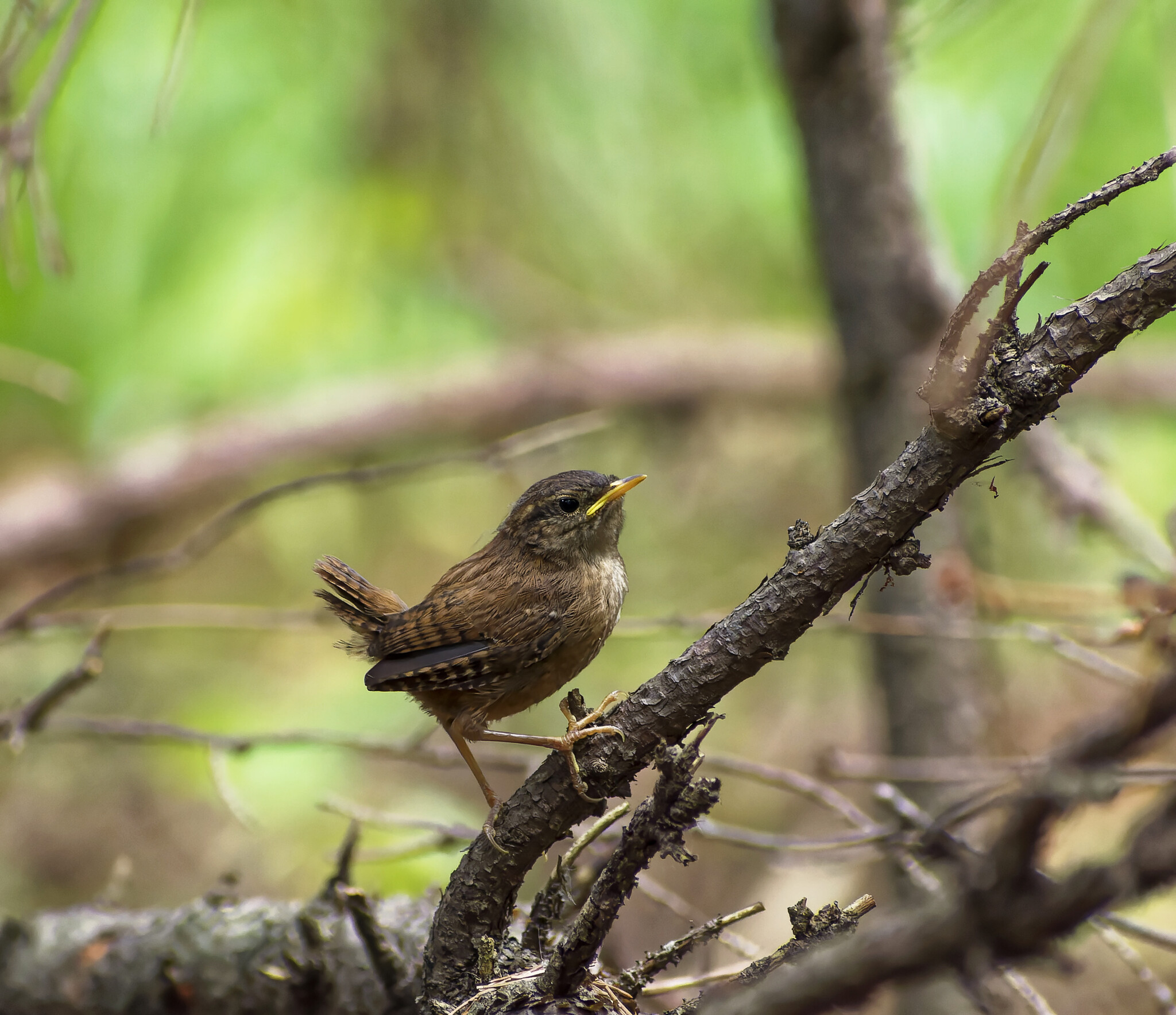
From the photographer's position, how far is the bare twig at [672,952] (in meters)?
1.51

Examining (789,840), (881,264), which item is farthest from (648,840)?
(881,264)

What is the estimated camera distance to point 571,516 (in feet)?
8.55

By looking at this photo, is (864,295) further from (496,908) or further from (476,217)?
(476,217)

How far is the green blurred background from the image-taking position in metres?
4.69

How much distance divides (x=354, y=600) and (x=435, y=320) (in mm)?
4379

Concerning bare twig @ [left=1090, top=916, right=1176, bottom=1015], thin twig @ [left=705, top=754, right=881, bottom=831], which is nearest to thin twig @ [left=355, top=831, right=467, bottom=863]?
thin twig @ [left=705, top=754, right=881, bottom=831]

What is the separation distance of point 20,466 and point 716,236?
183 inches

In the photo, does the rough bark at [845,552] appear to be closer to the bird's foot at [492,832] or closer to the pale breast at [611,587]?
the bird's foot at [492,832]

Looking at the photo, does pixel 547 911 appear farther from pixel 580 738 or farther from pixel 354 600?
pixel 354 600

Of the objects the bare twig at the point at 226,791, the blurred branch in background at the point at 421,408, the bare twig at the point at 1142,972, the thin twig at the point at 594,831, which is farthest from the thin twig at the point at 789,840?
the blurred branch in background at the point at 421,408

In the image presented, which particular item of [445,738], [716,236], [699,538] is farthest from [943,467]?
[716,236]

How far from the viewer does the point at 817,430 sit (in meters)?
6.88

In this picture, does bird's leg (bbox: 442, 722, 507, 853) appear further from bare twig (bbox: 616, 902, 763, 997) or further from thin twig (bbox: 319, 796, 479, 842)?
bare twig (bbox: 616, 902, 763, 997)

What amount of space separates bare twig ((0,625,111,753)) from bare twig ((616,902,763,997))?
1467 millimetres
